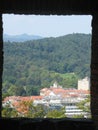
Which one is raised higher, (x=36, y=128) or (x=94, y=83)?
(x=94, y=83)

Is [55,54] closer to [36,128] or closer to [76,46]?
[76,46]

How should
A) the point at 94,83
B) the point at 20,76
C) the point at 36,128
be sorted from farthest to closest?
the point at 20,76 < the point at 94,83 < the point at 36,128

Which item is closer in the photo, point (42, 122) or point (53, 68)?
point (42, 122)

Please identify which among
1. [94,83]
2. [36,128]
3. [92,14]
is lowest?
[36,128]

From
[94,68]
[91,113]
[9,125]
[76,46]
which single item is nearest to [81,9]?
[94,68]

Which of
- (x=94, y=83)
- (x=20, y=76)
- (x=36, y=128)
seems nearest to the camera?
(x=36, y=128)

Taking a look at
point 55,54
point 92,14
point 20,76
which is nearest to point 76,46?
point 55,54

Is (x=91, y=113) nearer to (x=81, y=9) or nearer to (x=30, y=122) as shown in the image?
(x=30, y=122)
